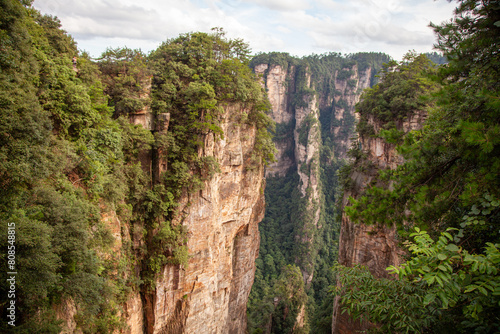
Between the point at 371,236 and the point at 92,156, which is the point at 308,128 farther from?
the point at 92,156

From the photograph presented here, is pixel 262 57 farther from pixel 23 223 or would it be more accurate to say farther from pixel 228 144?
pixel 23 223

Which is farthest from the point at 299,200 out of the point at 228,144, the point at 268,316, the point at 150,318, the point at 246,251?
the point at 150,318

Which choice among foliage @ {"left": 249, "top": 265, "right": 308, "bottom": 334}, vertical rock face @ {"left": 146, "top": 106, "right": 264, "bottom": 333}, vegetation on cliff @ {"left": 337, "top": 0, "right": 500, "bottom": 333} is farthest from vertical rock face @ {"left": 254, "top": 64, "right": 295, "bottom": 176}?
vegetation on cliff @ {"left": 337, "top": 0, "right": 500, "bottom": 333}

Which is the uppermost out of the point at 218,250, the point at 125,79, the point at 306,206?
the point at 125,79

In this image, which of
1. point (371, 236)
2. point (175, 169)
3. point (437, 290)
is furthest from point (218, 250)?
Result: point (437, 290)

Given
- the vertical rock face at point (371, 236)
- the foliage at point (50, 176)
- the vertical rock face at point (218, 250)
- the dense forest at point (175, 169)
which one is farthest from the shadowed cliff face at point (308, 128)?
the foliage at point (50, 176)

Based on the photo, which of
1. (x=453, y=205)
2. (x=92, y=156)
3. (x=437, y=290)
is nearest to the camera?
(x=437, y=290)

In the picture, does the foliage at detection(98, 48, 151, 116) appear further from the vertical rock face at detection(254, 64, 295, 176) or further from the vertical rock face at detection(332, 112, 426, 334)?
the vertical rock face at detection(254, 64, 295, 176)
